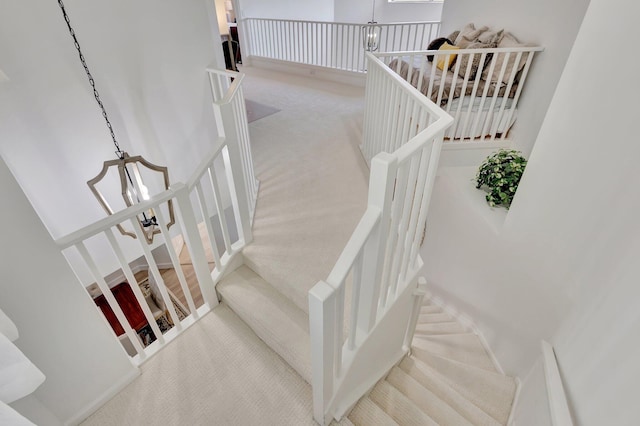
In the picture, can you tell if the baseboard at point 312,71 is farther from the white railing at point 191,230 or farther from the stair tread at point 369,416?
the stair tread at point 369,416

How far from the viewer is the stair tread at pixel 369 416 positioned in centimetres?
172

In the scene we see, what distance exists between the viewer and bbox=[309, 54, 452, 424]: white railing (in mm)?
1175

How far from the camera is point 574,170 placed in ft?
5.65

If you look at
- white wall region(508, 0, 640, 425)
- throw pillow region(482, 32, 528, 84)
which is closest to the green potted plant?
white wall region(508, 0, 640, 425)

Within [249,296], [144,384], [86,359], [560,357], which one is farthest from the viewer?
[249,296]

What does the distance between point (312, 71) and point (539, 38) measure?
155 inches

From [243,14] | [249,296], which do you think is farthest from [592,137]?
[243,14]

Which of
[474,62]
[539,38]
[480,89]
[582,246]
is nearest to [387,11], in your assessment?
[474,62]

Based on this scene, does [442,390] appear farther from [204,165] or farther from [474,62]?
[474,62]

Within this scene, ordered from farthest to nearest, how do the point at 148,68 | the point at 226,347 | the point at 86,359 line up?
the point at 148,68
the point at 226,347
the point at 86,359

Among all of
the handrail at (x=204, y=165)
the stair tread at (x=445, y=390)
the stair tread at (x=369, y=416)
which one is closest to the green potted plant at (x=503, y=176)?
the stair tread at (x=445, y=390)

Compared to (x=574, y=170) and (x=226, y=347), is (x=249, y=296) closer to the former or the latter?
(x=226, y=347)

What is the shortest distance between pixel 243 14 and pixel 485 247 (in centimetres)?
678

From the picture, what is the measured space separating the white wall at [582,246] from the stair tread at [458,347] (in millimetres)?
157
